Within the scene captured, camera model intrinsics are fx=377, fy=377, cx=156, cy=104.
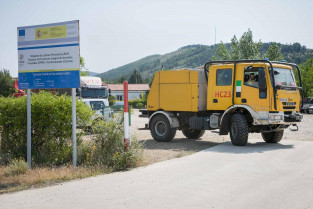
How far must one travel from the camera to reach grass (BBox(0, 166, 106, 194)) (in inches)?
303

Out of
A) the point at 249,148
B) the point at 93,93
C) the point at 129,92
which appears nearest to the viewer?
the point at 249,148

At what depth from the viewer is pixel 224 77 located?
13727 millimetres

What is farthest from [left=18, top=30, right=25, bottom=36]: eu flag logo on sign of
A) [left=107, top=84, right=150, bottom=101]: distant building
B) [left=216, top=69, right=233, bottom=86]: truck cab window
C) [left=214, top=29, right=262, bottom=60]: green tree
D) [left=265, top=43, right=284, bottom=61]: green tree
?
[left=107, top=84, right=150, bottom=101]: distant building

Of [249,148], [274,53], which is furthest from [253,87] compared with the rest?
[274,53]

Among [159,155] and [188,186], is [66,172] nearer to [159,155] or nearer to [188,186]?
[188,186]

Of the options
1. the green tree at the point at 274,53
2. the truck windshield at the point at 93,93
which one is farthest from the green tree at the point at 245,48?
the truck windshield at the point at 93,93

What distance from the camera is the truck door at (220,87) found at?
13586 millimetres

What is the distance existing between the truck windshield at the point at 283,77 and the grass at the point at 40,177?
7.15 meters

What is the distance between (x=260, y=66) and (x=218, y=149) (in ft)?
10.6

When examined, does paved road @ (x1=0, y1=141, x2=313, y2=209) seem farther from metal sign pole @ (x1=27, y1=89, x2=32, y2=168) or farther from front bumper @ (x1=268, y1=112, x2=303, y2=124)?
front bumper @ (x1=268, y1=112, x2=303, y2=124)

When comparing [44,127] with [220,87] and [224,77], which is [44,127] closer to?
[220,87]

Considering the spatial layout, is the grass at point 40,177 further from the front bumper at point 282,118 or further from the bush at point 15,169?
the front bumper at point 282,118

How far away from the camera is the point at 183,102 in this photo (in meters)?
14.6

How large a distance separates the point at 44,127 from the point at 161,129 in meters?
6.03
